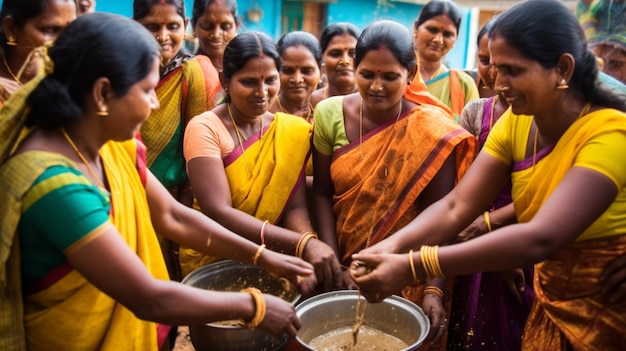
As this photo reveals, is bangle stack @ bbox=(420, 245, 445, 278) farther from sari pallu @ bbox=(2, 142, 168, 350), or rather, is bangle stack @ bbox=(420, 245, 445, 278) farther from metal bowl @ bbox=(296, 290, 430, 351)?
sari pallu @ bbox=(2, 142, 168, 350)

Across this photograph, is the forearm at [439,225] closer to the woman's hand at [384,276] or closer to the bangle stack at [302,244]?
the woman's hand at [384,276]

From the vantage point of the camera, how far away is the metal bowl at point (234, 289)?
2.37 m

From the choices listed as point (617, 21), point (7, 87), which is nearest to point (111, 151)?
point (7, 87)

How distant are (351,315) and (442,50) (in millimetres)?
3094

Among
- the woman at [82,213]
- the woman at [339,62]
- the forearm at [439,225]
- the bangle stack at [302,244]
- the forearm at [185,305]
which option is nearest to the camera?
the woman at [82,213]

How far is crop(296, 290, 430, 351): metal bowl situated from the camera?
2652 millimetres

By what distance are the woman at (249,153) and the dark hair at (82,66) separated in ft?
3.89

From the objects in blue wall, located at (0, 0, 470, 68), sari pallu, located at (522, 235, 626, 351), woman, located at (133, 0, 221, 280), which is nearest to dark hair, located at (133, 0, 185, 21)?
woman, located at (133, 0, 221, 280)

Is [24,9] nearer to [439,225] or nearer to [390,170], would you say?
[390,170]

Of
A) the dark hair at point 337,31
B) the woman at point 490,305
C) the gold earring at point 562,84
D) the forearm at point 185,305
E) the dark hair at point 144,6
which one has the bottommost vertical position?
the woman at point 490,305

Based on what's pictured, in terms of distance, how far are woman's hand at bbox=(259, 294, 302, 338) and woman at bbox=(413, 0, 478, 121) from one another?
10.4ft

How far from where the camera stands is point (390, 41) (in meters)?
3.13

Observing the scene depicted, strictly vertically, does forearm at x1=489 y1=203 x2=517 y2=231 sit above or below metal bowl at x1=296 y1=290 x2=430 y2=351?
above

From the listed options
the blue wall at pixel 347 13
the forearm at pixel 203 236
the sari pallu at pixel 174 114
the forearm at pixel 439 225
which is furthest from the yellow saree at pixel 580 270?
the blue wall at pixel 347 13
